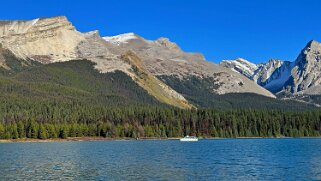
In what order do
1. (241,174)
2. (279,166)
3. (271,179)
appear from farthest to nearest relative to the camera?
(279,166) < (241,174) < (271,179)

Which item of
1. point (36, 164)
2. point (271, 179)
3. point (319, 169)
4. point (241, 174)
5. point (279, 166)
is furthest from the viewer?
point (36, 164)

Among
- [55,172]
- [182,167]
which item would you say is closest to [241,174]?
[182,167]

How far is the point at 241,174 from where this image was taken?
95188mm

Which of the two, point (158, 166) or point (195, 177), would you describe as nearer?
point (195, 177)

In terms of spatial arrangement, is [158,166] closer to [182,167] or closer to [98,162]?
[182,167]

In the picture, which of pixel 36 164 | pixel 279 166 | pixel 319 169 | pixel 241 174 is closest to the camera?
pixel 241 174

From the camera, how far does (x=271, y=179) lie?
87.8m

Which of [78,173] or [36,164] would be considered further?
[36,164]

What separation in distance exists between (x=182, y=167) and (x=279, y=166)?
61.5 feet

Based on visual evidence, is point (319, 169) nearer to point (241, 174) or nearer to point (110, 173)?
point (241, 174)

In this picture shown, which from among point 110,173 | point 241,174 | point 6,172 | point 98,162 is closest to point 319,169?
point 241,174

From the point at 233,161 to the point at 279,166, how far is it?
15111 mm

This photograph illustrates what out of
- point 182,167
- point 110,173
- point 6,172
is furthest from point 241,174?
point 6,172

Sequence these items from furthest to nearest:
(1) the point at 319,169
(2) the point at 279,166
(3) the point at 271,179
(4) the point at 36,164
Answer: (4) the point at 36,164 → (2) the point at 279,166 → (1) the point at 319,169 → (3) the point at 271,179
